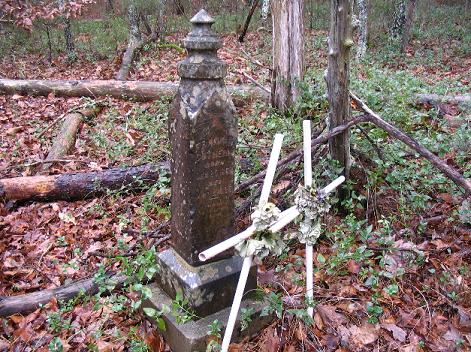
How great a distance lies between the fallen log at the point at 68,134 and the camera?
6.16 meters

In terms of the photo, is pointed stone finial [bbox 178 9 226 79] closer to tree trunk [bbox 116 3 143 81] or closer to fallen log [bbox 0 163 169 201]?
fallen log [bbox 0 163 169 201]

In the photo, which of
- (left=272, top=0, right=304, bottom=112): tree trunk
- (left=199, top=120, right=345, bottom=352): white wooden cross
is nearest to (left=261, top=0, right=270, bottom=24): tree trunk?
(left=272, top=0, right=304, bottom=112): tree trunk

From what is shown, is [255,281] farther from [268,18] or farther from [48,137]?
[268,18]

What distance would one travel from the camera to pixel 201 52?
108 inches

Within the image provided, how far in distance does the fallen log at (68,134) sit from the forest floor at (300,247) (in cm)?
19

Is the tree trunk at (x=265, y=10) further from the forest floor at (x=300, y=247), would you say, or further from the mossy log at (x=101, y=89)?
the forest floor at (x=300, y=247)

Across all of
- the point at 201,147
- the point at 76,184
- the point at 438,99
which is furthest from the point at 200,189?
the point at 438,99

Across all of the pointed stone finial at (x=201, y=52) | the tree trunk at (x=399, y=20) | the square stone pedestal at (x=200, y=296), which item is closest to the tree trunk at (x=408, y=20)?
the tree trunk at (x=399, y=20)

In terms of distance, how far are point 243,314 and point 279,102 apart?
4736mm

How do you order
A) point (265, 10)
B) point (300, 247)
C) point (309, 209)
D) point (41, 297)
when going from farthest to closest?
point (265, 10)
point (300, 247)
point (41, 297)
point (309, 209)

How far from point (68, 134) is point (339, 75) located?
468 cm

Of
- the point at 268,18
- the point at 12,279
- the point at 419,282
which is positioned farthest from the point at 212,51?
the point at 268,18

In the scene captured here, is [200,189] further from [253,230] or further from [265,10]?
[265,10]

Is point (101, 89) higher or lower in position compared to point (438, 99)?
higher
